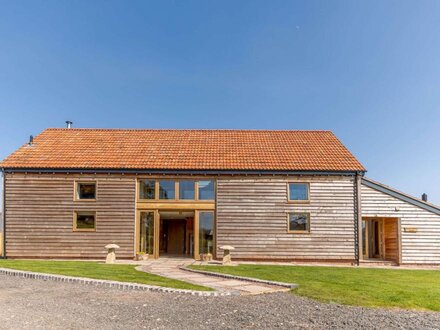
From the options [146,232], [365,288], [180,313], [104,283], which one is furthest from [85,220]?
[365,288]

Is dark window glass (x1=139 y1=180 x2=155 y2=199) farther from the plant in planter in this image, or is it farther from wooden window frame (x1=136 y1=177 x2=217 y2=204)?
the plant in planter

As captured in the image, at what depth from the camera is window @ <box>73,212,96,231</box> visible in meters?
18.0

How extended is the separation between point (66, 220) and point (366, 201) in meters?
13.6

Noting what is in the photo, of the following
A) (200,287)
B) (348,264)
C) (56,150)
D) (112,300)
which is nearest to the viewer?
(112,300)

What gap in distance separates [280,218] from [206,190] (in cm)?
360

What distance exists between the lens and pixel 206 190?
60.5 feet

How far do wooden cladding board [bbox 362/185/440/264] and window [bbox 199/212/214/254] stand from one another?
7181 millimetres

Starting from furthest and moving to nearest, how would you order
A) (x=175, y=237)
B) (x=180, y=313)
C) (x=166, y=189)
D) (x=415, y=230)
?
(x=175, y=237) < (x=166, y=189) < (x=415, y=230) < (x=180, y=313)

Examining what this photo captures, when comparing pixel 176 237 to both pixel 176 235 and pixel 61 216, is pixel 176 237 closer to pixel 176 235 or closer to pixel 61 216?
pixel 176 235

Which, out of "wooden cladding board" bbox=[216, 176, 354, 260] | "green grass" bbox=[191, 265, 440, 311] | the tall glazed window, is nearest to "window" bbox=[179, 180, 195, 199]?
"wooden cladding board" bbox=[216, 176, 354, 260]

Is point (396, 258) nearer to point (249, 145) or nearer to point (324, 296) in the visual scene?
point (249, 145)

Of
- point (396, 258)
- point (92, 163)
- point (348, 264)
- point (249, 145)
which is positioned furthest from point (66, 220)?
point (396, 258)

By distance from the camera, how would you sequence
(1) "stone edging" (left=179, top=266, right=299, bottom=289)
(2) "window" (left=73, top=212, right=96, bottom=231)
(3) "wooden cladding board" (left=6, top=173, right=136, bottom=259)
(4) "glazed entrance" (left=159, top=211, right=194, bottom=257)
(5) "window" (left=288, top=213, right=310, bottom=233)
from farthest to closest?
(4) "glazed entrance" (left=159, top=211, right=194, bottom=257), (5) "window" (left=288, top=213, right=310, bottom=233), (2) "window" (left=73, top=212, right=96, bottom=231), (3) "wooden cladding board" (left=6, top=173, right=136, bottom=259), (1) "stone edging" (left=179, top=266, right=299, bottom=289)

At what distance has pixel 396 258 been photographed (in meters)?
18.1
